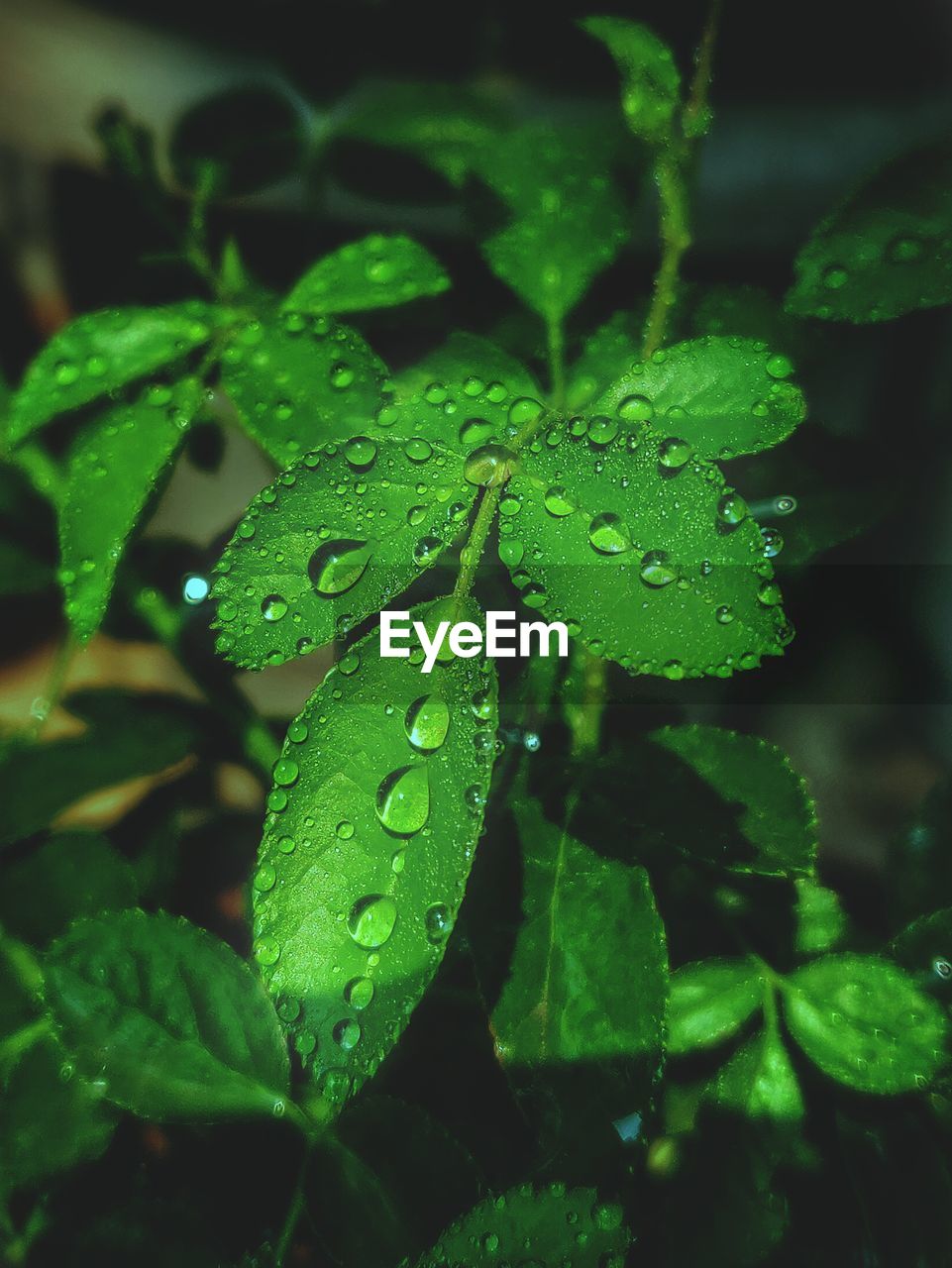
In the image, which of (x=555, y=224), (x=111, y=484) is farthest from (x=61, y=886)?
(x=555, y=224)

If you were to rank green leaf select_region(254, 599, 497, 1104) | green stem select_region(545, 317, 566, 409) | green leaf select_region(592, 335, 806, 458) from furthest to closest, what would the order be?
green stem select_region(545, 317, 566, 409)
green leaf select_region(592, 335, 806, 458)
green leaf select_region(254, 599, 497, 1104)

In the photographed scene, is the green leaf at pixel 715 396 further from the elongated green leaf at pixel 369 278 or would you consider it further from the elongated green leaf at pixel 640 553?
the elongated green leaf at pixel 369 278

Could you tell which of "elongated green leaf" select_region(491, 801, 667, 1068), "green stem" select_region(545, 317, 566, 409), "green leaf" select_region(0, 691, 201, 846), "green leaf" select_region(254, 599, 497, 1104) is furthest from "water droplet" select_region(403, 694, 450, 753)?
"green leaf" select_region(0, 691, 201, 846)

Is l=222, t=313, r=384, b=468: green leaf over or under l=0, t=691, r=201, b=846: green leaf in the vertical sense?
over

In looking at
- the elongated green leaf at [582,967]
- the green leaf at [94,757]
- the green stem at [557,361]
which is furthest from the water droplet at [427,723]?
the green leaf at [94,757]

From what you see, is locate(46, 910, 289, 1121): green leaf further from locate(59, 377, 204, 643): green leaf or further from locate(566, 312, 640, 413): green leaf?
locate(566, 312, 640, 413): green leaf

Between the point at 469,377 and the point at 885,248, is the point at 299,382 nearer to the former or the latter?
the point at 469,377
